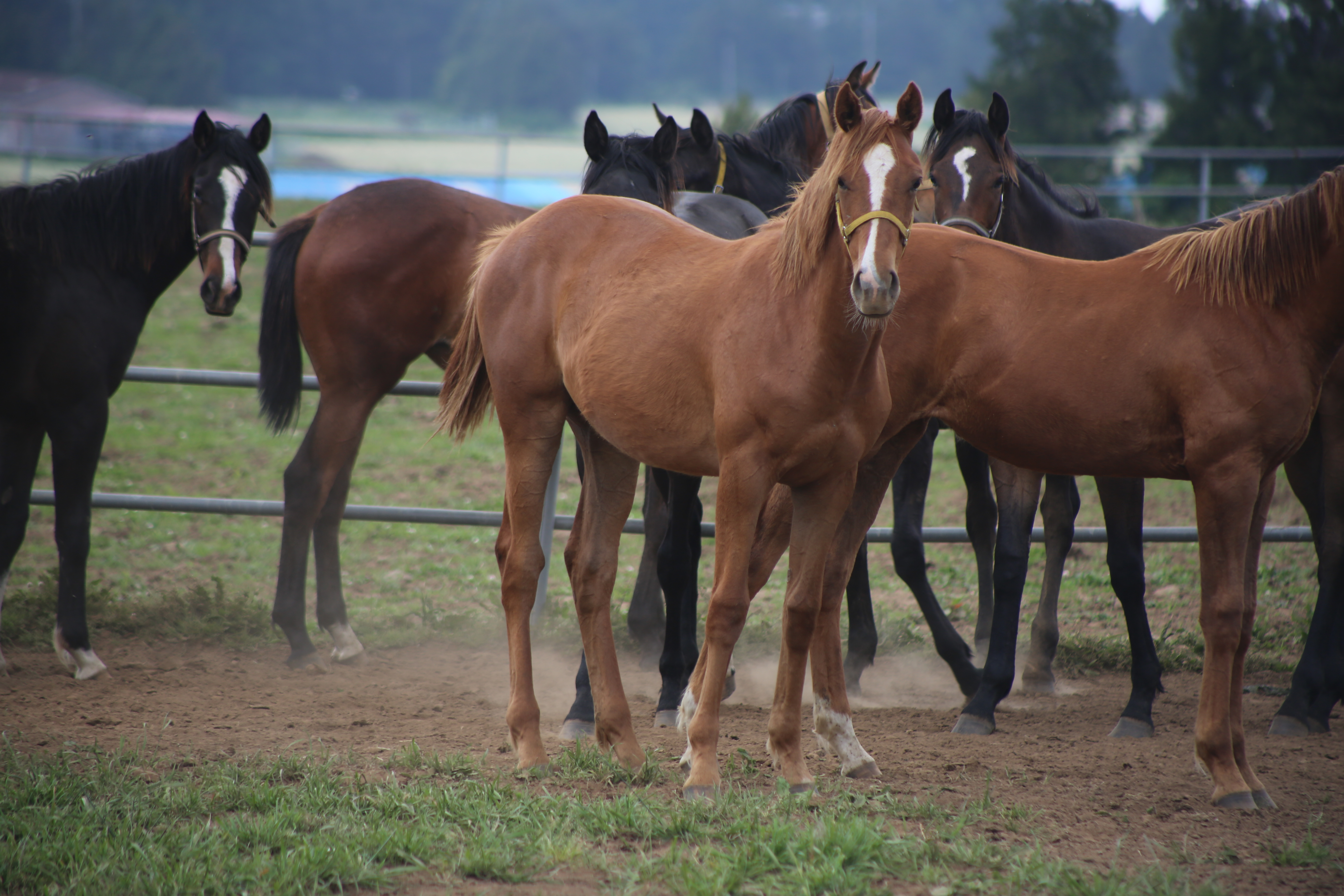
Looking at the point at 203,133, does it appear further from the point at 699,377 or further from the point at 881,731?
the point at 881,731

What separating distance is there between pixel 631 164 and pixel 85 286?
258 centimetres

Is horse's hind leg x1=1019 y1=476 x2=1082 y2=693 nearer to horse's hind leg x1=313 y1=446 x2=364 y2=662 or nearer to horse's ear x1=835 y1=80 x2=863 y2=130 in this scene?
horse's ear x1=835 y1=80 x2=863 y2=130

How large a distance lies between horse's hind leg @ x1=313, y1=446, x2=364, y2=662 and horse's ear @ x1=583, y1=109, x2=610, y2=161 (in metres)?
1.84

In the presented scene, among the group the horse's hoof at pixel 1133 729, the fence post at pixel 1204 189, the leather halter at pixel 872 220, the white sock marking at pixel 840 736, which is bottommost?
the horse's hoof at pixel 1133 729

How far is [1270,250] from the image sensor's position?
341 cm

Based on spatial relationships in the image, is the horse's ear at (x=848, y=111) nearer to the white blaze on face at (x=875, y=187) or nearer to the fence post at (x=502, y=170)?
the white blaze on face at (x=875, y=187)

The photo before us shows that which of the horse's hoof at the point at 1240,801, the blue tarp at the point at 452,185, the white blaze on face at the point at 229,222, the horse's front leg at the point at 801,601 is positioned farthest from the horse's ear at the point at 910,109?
the blue tarp at the point at 452,185

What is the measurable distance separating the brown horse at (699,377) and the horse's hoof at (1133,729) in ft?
5.33

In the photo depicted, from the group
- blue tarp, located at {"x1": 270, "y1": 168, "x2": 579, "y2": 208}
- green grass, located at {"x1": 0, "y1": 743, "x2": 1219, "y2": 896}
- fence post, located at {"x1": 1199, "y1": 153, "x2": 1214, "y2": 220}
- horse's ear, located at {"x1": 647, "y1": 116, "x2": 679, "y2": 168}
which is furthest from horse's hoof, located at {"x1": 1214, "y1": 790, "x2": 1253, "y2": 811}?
blue tarp, located at {"x1": 270, "y1": 168, "x2": 579, "y2": 208}

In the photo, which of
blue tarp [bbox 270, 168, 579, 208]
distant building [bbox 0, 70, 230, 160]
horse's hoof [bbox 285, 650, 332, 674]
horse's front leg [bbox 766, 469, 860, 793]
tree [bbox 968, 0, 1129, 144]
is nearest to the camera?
horse's front leg [bbox 766, 469, 860, 793]

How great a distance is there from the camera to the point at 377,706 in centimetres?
441

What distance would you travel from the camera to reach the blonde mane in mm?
2902

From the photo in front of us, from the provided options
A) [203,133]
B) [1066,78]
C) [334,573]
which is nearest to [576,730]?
[334,573]

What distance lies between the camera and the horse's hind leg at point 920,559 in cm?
464
